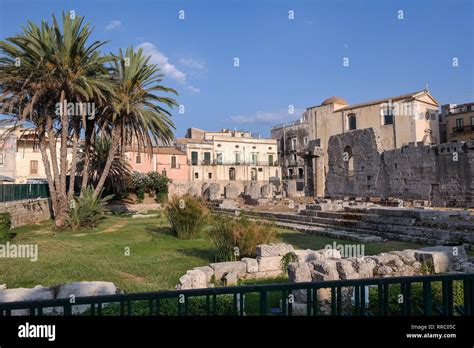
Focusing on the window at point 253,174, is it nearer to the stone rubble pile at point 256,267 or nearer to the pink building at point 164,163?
the pink building at point 164,163

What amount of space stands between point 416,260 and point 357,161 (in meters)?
19.8

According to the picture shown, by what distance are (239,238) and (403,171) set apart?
17.8 m

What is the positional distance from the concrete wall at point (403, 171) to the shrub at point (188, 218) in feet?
49.2

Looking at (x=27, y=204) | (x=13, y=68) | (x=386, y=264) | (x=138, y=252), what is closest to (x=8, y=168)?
(x=27, y=204)

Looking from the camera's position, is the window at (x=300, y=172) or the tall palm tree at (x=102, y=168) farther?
the window at (x=300, y=172)

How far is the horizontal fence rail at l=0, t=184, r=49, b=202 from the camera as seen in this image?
16781 mm

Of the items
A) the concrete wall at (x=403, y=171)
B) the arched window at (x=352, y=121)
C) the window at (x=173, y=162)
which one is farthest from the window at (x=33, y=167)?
the arched window at (x=352, y=121)

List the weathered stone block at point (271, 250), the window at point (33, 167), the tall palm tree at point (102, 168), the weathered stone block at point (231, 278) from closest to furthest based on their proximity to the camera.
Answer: the weathered stone block at point (231, 278) → the weathered stone block at point (271, 250) → the tall palm tree at point (102, 168) → the window at point (33, 167)

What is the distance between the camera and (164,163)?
44.5 meters

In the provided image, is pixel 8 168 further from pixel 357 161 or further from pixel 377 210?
pixel 377 210

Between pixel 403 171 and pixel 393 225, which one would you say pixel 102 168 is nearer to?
pixel 403 171

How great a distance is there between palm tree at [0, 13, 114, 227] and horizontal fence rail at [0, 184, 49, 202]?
6.99 feet

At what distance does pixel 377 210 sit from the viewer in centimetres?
1402

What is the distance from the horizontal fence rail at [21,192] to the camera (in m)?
16.8
